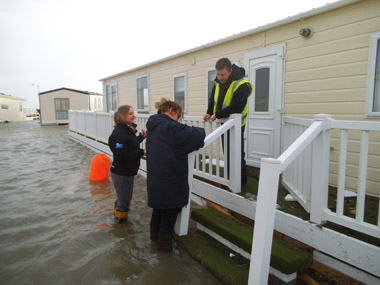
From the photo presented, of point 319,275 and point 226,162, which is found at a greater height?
point 226,162

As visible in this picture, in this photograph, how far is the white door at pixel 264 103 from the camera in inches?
197

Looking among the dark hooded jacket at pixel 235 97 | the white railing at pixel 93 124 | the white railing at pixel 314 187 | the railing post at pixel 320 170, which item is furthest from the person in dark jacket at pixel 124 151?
the white railing at pixel 93 124

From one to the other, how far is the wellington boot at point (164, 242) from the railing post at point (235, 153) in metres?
1.17

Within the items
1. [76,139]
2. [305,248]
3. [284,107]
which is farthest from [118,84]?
[305,248]

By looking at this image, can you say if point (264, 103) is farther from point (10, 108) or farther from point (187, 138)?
point (10, 108)

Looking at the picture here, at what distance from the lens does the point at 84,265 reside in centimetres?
280

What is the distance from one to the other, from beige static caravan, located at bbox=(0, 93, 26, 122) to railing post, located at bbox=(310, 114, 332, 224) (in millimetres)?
40427

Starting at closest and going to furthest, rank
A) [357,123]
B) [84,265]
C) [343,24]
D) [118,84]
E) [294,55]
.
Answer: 1. [357,123]
2. [84,265]
3. [343,24]
4. [294,55]
5. [118,84]

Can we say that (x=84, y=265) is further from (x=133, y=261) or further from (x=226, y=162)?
(x=226, y=162)

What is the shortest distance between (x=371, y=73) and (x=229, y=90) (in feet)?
6.58

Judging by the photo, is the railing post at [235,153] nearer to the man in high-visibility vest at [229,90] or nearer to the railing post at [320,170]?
the man in high-visibility vest at [229,90]

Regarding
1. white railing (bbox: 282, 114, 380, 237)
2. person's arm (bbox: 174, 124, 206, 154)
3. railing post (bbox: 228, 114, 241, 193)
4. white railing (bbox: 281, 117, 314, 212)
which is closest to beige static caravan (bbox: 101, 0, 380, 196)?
white railing (bbox: 281, 117, 314, 212)

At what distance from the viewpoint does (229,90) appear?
3.75 metres

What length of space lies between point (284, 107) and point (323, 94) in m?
0.76
